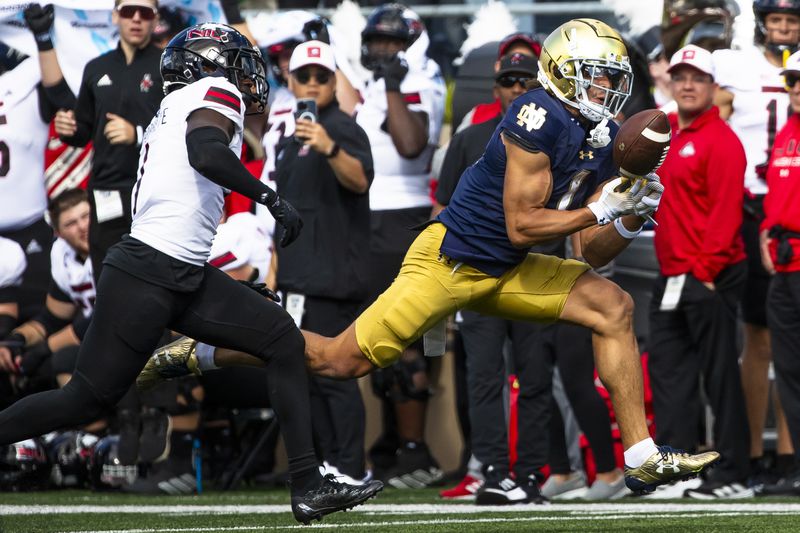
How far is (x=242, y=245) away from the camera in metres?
8.72

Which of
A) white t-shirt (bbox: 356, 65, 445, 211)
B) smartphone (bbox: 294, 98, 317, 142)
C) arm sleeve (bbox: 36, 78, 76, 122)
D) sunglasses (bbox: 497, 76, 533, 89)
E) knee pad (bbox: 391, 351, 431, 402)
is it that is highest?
arm sleeve (bbox: 36, 78, 76, 122)

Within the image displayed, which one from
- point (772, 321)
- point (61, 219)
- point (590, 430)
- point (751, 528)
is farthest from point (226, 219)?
point (751, 528)

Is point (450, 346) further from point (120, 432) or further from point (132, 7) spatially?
point (132, 7)

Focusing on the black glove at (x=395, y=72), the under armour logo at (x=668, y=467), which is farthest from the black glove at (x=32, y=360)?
the under armour logo at (x=668, y=467)

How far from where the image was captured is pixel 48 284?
966 centimetres

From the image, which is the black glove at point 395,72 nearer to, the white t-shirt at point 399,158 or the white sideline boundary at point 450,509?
the white t-shirt at point 399,158

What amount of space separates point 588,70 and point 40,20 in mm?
3764

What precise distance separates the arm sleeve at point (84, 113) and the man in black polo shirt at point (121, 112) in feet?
0.10

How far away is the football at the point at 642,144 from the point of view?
586cm

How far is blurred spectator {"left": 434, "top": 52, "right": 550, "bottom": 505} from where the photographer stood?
7.73m

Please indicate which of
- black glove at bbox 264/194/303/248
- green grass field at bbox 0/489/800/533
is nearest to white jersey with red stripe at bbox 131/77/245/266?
black glove at bbox 264/194/303/248

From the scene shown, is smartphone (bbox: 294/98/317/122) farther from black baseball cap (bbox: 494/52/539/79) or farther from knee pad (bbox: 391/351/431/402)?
knee pad (bbox: 391/351/431/402)

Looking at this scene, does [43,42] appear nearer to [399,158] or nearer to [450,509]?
[399,158]

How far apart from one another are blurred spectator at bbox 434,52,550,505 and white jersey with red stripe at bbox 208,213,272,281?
1.20 meters
